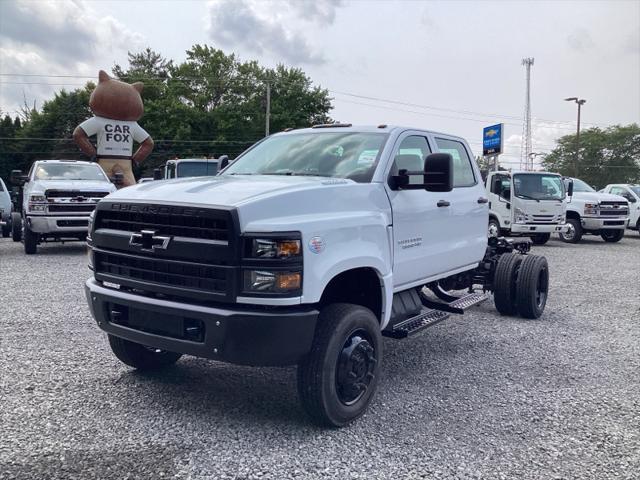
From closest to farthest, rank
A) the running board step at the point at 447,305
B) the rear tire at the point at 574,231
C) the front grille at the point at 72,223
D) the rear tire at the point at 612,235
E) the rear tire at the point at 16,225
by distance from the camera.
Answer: the running board step at the point at 447,305 → the front grille at the point at 72,223 → the rear tire at the point at 16,225 → the rear tire at the point at 574,231 → the rear tire at the point at 612,235

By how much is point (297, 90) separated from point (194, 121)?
29.8 feet

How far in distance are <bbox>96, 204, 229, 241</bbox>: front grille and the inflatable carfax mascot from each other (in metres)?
20.0

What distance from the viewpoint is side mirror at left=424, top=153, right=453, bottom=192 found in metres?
4.40

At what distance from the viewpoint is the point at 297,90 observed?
51344mm

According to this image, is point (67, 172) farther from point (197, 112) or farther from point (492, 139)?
point (197, 112)

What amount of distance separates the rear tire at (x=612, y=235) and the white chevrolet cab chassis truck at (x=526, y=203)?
128 inches

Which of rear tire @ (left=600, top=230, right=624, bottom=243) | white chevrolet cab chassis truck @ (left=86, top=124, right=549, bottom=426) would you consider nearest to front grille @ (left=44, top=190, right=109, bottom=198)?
white chevrolet cab chassis truck @ (left=86, top=124, right=549, bottom=426)

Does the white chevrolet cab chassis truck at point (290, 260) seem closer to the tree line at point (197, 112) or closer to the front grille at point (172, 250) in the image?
the front grille at point (172, 250)

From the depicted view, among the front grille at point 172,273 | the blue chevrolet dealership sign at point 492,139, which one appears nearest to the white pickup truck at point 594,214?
the blue chevrolet dealership sign at point 492,139

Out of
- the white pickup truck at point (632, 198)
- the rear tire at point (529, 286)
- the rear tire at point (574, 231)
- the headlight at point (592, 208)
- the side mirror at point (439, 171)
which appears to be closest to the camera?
the side mirror at point (439, 171)

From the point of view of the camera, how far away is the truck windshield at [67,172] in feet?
44.4

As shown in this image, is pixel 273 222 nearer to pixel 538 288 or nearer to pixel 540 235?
pixel 538 288

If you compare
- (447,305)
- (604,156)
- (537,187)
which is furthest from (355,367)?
(604,156)

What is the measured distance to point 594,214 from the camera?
1825 centimetres
